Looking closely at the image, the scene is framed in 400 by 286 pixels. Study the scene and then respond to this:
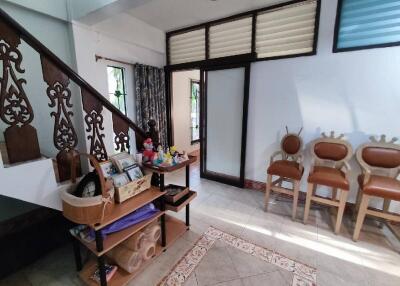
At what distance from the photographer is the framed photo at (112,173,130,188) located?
1.46 metres

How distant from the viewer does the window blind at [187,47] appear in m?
3.26

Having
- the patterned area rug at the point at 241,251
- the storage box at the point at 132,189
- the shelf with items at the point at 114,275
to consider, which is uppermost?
the storage box at the point at 132,189

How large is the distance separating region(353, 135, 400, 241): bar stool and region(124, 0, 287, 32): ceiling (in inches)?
81.6

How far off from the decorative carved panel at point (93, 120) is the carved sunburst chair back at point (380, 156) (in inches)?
99.8

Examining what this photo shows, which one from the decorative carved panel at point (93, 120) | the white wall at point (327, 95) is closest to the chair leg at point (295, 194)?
the white wall at point (327, 95)

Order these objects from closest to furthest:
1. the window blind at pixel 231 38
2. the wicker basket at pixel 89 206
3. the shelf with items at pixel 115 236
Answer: the wicker basket at pixel 89 206
the shelf with items at pixel 115 236
the window blind at pixel 231 38

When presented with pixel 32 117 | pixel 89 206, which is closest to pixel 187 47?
pixel 32 117

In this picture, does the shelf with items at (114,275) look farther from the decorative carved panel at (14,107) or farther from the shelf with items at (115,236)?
the decorative carved panel at (14,107)

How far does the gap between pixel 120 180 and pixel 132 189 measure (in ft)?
0.42

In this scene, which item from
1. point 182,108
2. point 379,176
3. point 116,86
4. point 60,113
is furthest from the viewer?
point 182,108

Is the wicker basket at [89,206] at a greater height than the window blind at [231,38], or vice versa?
the window blind at [231,38]

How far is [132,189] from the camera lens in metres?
1.56

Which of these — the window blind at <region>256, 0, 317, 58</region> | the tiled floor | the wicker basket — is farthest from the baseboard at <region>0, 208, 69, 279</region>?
the window blind at <region>256, 0, 317, 58</region>

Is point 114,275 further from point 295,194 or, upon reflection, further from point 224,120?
point 224,120
